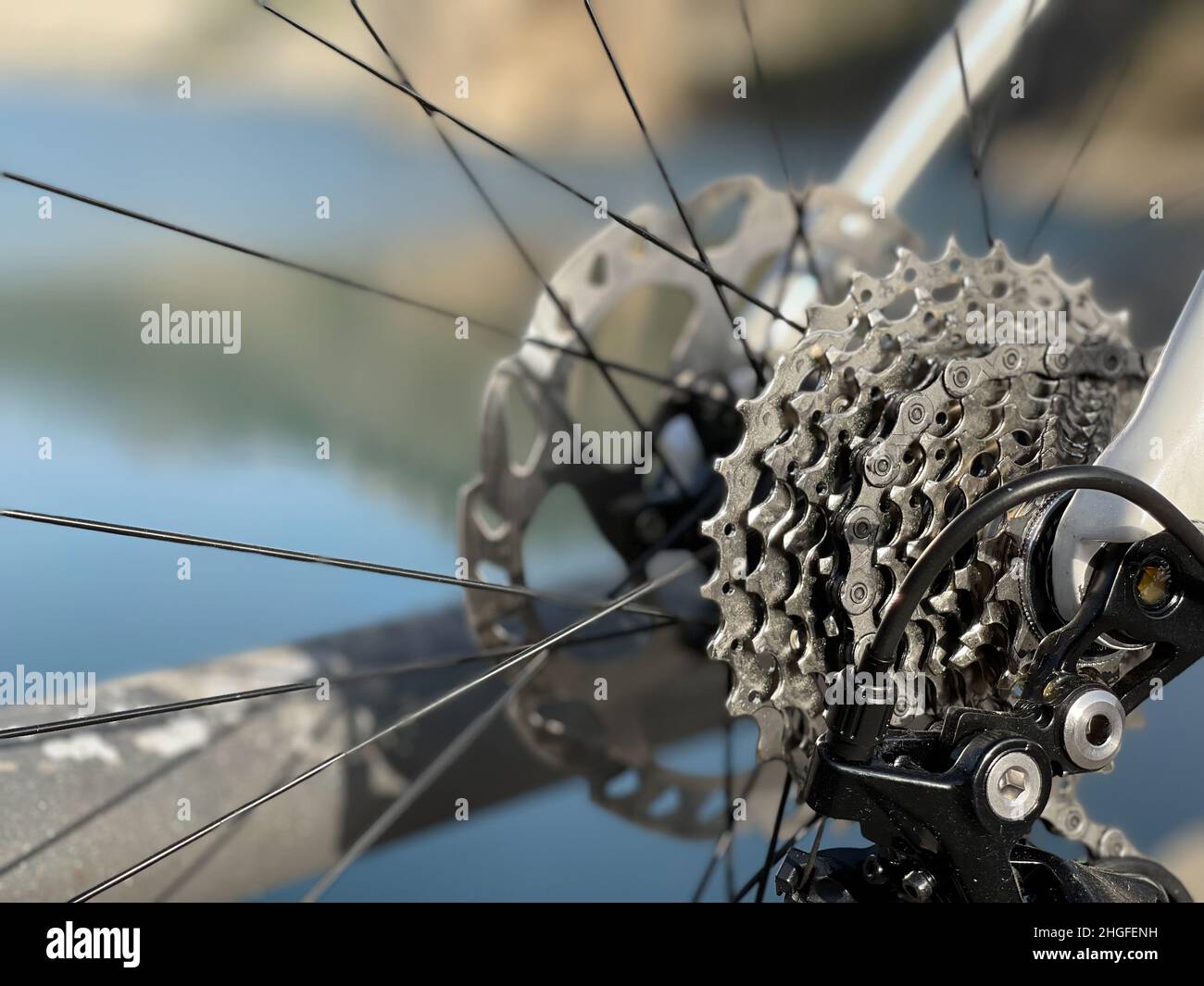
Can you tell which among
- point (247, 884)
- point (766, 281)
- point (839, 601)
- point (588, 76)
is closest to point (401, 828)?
point (247, 884)

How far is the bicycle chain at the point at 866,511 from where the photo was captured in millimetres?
595

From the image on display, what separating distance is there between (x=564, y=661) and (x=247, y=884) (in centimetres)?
30

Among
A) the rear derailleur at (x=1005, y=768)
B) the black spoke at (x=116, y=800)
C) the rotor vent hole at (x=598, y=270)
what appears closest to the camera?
the rear derailleur at (x=1005, y=768)

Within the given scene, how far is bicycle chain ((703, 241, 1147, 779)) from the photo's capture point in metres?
0.59

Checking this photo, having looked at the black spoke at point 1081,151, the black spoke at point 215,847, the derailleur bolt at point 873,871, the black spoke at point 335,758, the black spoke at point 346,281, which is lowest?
the black spoke at point 215,847

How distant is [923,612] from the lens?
0.60 m

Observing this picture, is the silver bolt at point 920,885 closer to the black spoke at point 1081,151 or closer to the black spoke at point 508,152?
the black spoke at point 508,152

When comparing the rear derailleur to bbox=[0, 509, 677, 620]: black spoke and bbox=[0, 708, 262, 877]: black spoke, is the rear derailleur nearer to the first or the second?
bbox=[0, 509, 677, 620]: black spoke

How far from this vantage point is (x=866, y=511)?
23.2 inches

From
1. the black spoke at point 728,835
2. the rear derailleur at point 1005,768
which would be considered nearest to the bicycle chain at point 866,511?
the rear derailleur at point 1005,768

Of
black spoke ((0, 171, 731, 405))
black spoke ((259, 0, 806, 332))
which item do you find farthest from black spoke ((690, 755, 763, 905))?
black spoke ((259, 0, 806, 332))

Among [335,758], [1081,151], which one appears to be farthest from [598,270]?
[335,758]
